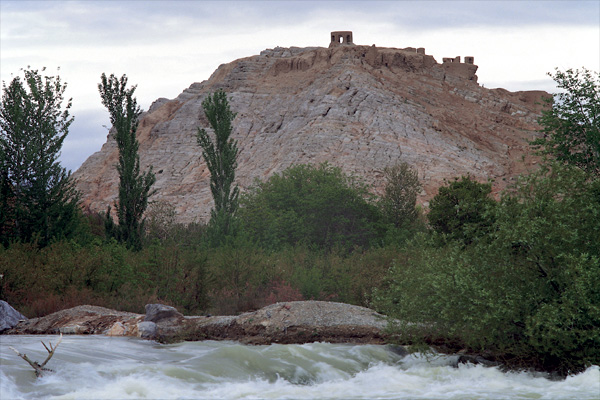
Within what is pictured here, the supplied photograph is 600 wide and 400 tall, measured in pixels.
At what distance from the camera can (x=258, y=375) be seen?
14.4 meters

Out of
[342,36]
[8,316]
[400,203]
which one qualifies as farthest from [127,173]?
[342,36]

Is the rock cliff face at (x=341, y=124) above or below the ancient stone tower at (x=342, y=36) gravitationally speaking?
below

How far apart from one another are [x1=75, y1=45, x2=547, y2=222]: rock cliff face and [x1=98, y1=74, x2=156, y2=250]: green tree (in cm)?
2892

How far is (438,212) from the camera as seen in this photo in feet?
95.6

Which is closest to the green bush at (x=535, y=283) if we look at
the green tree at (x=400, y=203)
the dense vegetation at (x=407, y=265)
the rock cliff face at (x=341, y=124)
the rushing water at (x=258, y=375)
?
the dense vegetation at (x=407, y=265)

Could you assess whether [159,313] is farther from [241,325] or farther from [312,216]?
[312,216]

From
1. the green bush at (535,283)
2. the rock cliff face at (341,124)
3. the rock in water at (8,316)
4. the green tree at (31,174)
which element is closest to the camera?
the green bush at (535,283)

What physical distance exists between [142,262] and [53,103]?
11089mm

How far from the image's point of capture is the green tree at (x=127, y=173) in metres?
30.4

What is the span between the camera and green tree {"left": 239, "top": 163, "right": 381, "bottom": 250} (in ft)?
130

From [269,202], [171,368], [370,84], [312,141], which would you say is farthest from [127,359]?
[370,84]

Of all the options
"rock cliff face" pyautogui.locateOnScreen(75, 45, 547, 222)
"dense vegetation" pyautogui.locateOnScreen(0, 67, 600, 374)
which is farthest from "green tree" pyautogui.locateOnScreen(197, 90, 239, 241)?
"rock cliff face" pyautogui.locateOnScreen(75, 45, 547, 222)

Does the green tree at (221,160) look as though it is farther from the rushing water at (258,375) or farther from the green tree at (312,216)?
the rushing water at (258,375)

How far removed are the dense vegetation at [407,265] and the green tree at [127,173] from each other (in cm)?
101
